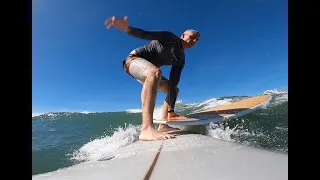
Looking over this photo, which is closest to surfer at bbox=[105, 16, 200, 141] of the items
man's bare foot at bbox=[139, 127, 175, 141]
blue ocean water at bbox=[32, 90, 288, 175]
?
man's bare foot at bbox=[139, 127, 175, 141]

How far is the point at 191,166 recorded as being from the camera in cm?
95

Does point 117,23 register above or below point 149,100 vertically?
above

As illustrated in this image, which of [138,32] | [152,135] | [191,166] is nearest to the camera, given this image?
[191,166]

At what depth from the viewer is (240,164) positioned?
0.94m

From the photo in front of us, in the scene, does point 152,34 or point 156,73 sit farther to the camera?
point 152,34

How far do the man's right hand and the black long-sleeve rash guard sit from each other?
16 cm

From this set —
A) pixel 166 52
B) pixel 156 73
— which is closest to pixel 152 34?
pixel 166 52

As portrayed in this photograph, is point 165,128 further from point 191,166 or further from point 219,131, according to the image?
point 191,166

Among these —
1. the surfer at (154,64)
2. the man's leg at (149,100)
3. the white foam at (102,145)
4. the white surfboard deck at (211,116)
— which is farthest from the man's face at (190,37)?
the white foam at (102,145)

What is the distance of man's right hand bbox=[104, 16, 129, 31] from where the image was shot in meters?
1.60

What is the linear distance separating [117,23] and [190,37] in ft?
2.34

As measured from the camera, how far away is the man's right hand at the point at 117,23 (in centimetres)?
160
